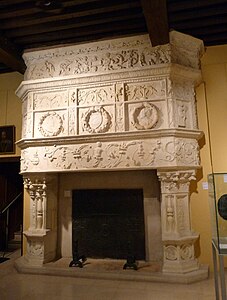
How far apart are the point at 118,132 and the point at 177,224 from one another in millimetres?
1574

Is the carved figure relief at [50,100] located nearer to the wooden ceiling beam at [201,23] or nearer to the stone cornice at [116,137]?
the stone cornice at [116,137]

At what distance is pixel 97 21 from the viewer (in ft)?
12.3

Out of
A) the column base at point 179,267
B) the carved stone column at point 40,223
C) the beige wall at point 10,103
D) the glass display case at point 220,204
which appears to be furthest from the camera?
the beige wall at point 10,103

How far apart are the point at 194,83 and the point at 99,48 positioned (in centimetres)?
163

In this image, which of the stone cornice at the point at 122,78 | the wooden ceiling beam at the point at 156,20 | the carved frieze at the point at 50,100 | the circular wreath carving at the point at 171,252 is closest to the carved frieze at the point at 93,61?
the stone cornice at the point at 122,78

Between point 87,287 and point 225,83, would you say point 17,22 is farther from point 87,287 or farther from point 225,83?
point 87,287

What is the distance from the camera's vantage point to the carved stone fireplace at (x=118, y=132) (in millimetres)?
3699

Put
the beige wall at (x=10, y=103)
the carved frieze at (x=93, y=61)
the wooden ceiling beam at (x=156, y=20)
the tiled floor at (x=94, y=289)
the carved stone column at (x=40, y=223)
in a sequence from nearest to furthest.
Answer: the wooden ceiling beam at (x=156, y=20), the tiled floor at (x=94, y=289), the carved frieze at (x=93, y=61), the carved stone column at (x=40, y=223), the beige wall at (x=10, y=103)

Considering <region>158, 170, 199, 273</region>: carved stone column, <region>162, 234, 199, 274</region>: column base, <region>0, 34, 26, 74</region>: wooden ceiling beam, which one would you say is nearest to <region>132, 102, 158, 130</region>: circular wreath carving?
<region>158, 170, 199, 273</region>: carved stone column

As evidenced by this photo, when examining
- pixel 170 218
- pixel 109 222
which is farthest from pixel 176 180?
pixel 109 222

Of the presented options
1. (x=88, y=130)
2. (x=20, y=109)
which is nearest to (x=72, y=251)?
(x=88, y=130)

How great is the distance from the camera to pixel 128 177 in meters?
4.32

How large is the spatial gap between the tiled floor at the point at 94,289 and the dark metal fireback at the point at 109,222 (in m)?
0.76

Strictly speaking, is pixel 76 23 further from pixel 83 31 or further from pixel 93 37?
pixel 93 37
